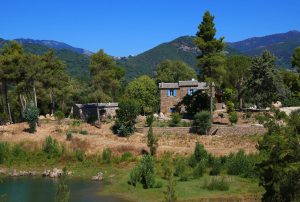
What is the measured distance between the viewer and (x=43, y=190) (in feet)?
129

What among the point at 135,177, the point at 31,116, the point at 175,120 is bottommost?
the point at 135,177

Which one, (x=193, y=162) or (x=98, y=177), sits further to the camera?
(x=193, y=162)

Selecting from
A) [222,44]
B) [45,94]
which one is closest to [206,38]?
[222,44]

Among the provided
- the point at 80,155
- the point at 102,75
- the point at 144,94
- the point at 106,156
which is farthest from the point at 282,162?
the point at 144,94

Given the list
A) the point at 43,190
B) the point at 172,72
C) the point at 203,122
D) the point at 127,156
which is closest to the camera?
the point at 43,190

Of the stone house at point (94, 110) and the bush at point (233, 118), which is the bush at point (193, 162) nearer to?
the bush at point (233, 118)

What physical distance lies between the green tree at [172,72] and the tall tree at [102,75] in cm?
2886

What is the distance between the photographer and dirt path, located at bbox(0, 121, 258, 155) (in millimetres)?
49688

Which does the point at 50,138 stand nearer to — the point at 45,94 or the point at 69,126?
the point at 69,126

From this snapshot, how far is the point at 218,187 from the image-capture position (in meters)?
36.8

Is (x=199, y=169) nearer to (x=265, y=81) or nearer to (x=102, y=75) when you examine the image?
(x=265, y=81)

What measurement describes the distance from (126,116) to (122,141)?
324 centimetres

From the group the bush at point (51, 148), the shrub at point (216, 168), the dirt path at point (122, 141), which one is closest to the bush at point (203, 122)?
the dirt path at point (122, 141)

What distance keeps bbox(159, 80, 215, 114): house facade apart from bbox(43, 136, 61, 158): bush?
2159cm
